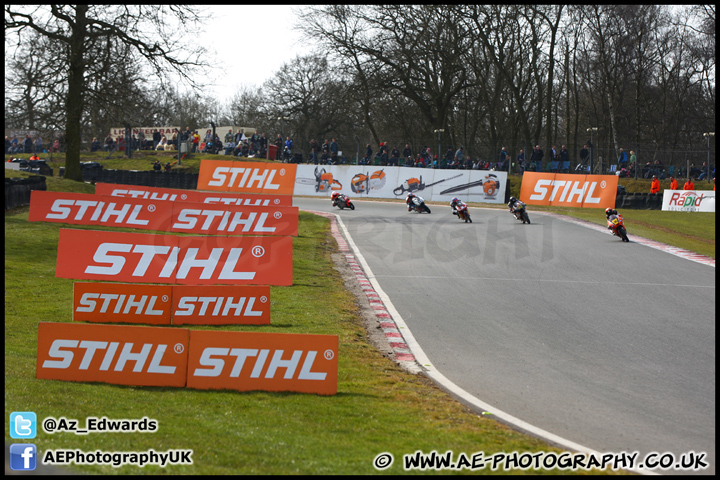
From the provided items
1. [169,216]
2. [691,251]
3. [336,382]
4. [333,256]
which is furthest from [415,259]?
[336,382]

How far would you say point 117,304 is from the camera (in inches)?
338

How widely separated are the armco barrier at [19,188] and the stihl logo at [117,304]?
38.2 ft

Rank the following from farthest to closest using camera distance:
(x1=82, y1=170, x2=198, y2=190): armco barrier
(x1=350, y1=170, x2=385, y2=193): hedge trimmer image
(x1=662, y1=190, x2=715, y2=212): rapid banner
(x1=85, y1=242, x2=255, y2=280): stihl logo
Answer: (x1=82, y1=170, x2=198, y2=190): armco barrier
(x1=350, y1=170, x2=385, y2=193): hedge trimmer image
(x1=662, y1=190, x2=715, y2=212): rapid banner
(x1=85, y1=242, x2=255, y2=280): stihl logo

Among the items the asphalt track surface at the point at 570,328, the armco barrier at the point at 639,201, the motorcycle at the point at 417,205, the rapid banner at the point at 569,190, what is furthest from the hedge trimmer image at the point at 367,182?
the asphalt track surface at the point at 570,328

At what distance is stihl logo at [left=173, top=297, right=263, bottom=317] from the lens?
8.77 meters

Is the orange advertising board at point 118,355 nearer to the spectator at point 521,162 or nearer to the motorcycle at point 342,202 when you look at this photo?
the motorcycle at point 342,202

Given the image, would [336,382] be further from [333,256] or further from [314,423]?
[333,256]

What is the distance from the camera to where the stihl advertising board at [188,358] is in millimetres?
6133

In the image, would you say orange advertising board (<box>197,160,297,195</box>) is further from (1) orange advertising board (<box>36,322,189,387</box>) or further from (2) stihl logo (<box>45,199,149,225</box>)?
(1) orange advertising board (<box>36,322,189,387</box>)

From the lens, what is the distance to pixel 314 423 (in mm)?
5254

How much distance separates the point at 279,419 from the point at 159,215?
478 inches

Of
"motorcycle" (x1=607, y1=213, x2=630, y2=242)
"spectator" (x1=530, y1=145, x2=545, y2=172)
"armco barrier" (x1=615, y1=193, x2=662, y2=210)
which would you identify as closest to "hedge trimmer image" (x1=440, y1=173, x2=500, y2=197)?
"spectator" (x1=530, y1=145, x2=545, y2=172)

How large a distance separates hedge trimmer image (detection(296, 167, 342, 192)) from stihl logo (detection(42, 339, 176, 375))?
2656 cm

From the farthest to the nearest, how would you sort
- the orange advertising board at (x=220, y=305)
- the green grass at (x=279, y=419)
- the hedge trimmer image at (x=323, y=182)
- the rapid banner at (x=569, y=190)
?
1. the hedge trimmer image at (x=323, y=182)
2. the rapid banner at (x=569, y=190)
3. the orange advertising board at (x=220, y=305)
4. the green grass at (x=279, y=419)
